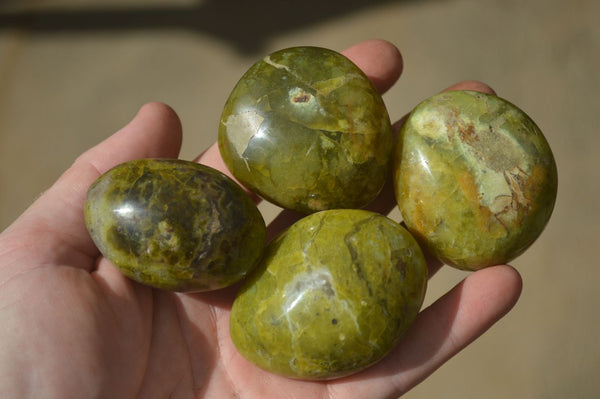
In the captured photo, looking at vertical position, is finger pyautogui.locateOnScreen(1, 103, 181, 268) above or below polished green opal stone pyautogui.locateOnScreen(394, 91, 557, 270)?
below

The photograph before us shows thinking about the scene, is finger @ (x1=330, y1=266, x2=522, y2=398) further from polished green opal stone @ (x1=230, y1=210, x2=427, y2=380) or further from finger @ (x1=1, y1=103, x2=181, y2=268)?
finger @ (x1=1, y1=103, x2=181, y2=268)

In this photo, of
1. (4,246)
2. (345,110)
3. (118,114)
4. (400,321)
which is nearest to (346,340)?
(400,321)

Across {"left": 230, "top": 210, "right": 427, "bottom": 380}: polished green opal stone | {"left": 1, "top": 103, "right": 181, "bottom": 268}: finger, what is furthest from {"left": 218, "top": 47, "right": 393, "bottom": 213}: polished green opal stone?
{"left": 1, "top": 103, "right": 181, "bottom": 268}: finger

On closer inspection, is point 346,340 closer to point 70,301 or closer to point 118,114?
point 70,301

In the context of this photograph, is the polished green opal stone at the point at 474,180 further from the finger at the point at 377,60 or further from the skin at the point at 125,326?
the finger at the point at 377,60

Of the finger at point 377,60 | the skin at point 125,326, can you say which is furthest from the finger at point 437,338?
the finger at point 377,60

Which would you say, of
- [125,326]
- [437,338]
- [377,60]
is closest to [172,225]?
[125,326]

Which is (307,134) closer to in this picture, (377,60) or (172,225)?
(172,225)
